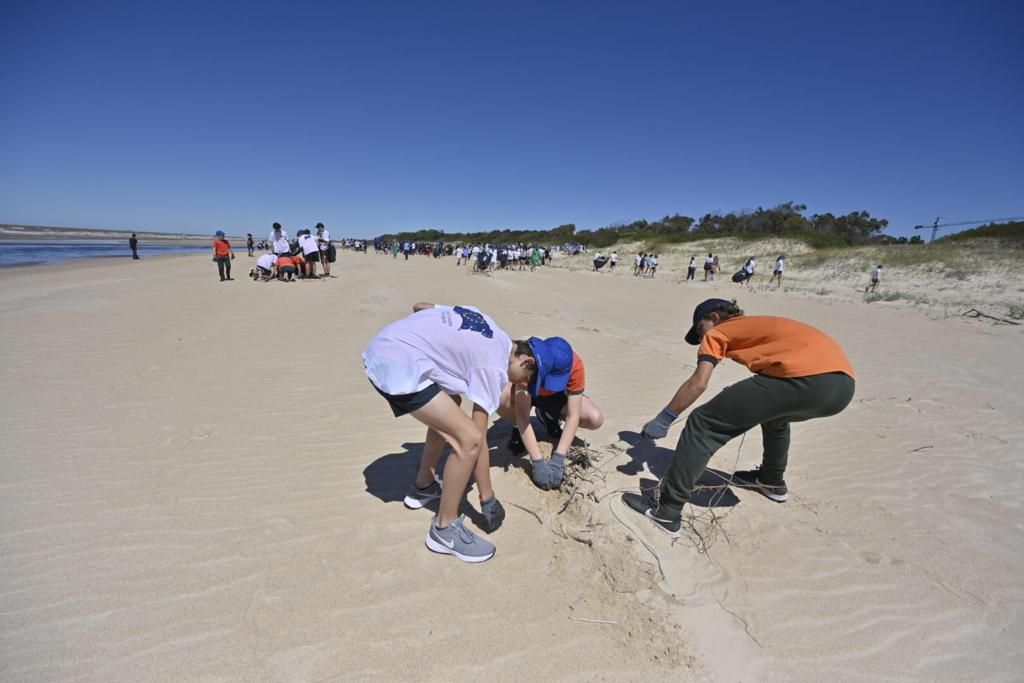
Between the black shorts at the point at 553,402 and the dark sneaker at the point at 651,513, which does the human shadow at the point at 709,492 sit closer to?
the dark sneaker at the point at 651,513

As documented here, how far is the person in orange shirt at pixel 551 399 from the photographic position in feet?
9.29

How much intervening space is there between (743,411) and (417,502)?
2.13 m

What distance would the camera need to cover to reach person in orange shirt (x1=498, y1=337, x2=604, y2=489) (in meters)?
2.83

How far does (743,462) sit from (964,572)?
55.3 inches

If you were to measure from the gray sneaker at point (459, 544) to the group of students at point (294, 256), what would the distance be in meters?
13.2

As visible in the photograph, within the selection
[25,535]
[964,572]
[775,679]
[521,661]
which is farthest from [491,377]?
[964,572]

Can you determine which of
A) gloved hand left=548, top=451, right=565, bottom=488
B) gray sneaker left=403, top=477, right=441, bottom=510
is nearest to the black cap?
gloved hand left=548, top=451, right=565, bottom=488

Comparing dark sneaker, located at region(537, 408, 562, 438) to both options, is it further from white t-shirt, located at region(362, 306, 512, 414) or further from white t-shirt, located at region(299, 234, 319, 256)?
white t-shirt, located at region(299, 234, 319, 256)

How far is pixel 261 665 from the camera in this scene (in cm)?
179

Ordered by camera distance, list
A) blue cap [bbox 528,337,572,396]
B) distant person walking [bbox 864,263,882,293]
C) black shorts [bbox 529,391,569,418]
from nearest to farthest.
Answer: blue cap [bbox 528,337,572,396] < black shorts [bbox 529,391,569,418] < distant person walking [bbox 864,263,882,293]

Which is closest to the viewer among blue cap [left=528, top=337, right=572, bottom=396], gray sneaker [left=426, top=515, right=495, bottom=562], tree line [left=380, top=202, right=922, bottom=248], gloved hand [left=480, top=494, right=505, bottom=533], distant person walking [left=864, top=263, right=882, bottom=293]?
gray sneaker [left=426, top=515, right=495, bottom=562]

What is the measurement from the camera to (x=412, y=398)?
6.60 ft

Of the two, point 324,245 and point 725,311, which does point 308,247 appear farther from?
point 725,311

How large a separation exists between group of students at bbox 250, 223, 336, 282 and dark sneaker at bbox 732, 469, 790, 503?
45.3 ft
